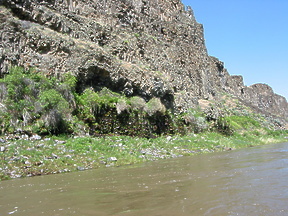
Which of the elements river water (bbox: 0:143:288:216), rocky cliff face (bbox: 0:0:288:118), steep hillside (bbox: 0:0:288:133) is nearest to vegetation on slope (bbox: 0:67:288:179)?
steep hillside (bbox: 0:0:288:133)

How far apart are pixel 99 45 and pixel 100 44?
13.4 inches

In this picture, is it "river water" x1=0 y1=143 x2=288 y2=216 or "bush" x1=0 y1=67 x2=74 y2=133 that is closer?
"river water" x1=0 y1=143 x2=288 y2=216

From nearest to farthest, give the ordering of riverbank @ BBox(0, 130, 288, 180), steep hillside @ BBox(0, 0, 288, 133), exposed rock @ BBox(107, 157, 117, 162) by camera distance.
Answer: riverbank @ BBox(0, 130, 288, 180), exposed rock @ BBox(107, 157, 117, 162), steep hillside @ BBox(0, 0, 288, 133)

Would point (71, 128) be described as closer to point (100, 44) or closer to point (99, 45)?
point (99, 45)

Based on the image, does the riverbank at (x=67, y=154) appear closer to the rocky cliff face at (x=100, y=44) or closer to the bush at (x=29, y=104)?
the bush at (x=29, y=104)

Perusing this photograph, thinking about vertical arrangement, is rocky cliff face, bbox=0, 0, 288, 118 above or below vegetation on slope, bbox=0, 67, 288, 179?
above

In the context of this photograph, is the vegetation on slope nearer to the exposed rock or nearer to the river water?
the exposed rock

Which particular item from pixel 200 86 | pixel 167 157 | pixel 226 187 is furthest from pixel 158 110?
pixel 200 86

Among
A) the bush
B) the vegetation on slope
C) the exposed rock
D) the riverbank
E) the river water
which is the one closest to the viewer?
the river water

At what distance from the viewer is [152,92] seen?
69.3 ft

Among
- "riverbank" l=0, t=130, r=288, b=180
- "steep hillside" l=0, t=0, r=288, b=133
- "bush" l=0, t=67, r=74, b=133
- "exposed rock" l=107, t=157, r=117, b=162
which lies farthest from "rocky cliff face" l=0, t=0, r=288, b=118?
"exposed rock" l=107, t=157, r=117, b=162

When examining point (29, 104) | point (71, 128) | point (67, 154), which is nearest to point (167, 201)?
point (67, 154)

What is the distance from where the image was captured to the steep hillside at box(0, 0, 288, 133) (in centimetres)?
1571

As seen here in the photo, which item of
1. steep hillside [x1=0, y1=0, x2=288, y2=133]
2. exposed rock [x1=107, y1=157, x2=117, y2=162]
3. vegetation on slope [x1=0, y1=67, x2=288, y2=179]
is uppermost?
steep hillside [x1=0, y1=0, x2=288, y2=133]
